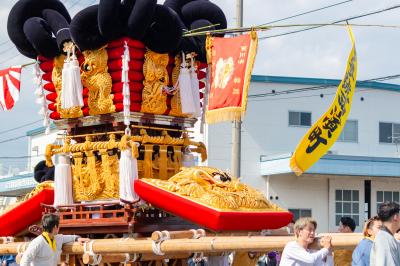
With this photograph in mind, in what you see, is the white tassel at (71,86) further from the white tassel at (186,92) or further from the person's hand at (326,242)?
the person's hand at (326,242)

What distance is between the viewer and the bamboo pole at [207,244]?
8.11m

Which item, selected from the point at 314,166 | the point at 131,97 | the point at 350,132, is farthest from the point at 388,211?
the point at 350,132

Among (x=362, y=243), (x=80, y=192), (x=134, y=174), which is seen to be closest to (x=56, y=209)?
(x=80, y=192)

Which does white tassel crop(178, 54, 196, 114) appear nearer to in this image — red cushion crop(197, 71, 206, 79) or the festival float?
the festival float

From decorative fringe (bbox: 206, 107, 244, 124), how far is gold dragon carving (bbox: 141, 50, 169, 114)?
0.75 meters

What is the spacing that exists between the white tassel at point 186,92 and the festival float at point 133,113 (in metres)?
0.02

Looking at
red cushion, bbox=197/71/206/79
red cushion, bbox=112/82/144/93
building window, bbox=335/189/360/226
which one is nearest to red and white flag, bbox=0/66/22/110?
red cushion, bbox=112/82/144/93

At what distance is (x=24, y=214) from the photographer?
38.1 feet

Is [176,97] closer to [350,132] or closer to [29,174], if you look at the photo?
[350,132]

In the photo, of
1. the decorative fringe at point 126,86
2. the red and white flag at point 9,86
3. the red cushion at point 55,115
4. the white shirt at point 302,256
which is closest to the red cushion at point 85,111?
the red cushion at point 55,115

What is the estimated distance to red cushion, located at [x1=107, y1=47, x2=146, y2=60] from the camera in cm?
1105

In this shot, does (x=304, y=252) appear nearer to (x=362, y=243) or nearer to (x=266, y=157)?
(x=362, y=243)

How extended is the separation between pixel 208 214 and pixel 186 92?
7.49 feet

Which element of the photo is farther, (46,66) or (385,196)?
(385,196)
